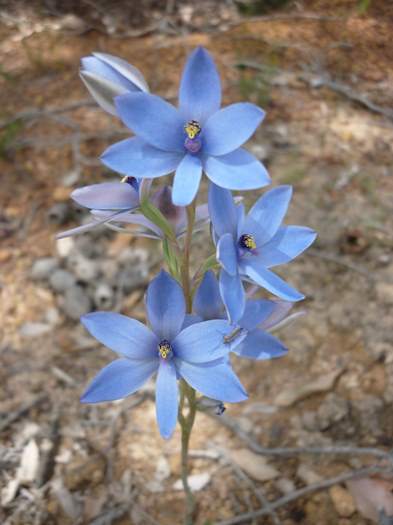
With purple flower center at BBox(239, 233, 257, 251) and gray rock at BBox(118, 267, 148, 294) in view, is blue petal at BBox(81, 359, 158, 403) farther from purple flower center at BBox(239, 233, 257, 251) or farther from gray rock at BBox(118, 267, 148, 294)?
gray rock at BBox(118, 267, 148, 294)

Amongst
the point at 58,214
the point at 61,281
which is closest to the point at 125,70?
the point at 61,281

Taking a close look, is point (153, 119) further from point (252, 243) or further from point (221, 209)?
point (252, 243)

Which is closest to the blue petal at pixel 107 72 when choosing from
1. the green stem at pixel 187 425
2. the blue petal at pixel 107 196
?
the blue petal at pixel 107 196

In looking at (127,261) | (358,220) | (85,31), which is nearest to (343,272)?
(358,220)

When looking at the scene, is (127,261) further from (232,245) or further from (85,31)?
(85,31)

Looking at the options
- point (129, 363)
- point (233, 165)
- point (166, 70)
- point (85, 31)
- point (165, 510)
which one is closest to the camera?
point (233, 165)

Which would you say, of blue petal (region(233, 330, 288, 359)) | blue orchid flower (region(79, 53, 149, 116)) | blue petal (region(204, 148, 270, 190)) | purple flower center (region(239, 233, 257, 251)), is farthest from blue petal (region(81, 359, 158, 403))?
blue orchid flower (region(79, 53, 149, 116))
